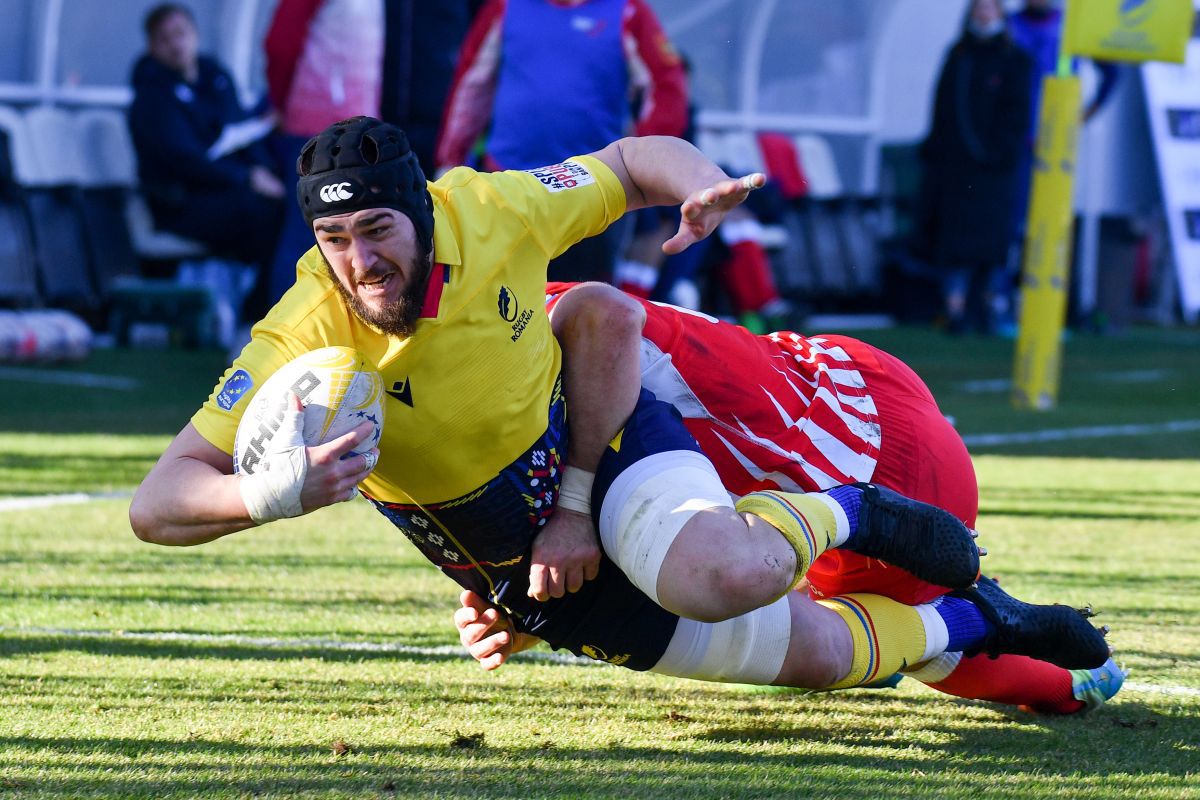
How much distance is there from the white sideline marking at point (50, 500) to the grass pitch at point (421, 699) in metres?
0.07

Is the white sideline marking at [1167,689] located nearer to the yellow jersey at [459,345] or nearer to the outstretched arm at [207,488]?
the yellow jersey at [459,345]

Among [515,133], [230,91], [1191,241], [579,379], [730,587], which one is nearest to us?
[730,587]

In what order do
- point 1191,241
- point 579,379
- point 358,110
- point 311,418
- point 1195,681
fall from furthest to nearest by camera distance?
point 1191,241, point 358,110, point 1195,681, point 579,379, point 311,418

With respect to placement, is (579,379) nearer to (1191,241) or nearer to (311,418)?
(311,418)

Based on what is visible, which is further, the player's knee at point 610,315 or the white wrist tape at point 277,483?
the player's knee at point 610,315

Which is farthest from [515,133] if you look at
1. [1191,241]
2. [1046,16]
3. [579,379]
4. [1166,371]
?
[1191,241]

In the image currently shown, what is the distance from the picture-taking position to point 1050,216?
9.41m

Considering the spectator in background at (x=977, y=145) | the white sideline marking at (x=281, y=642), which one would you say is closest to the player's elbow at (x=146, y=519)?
the white sideline marking at (x=281, y=642)

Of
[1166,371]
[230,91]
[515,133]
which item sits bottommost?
[1166,371]

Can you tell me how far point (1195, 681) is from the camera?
4020mm

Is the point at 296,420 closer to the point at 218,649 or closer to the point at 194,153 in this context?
the point at 218,649

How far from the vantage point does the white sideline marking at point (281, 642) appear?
14.0 ft

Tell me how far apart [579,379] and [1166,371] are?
988cm

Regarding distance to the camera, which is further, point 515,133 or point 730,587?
point 515,133
